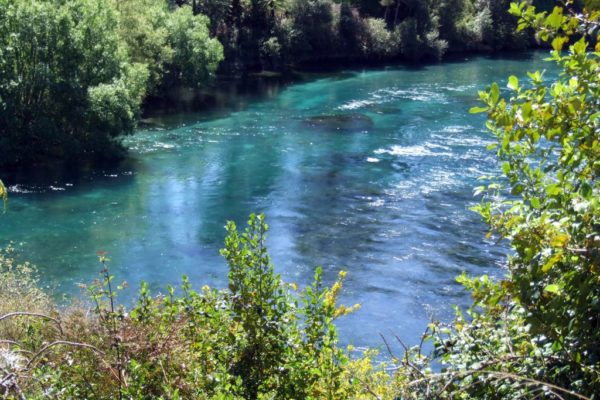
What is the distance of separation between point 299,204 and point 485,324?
18636mm

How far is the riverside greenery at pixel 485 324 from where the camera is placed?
14.6 ft

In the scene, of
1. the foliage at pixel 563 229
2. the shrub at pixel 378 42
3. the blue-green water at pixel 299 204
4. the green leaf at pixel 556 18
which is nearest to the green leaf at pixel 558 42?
the foliage at pixel 563 229

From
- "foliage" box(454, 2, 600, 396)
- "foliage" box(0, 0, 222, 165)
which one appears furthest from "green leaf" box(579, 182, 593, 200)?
"foliage" box(0, 0, 222, 165)

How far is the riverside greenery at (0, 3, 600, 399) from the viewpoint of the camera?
14.6 feet

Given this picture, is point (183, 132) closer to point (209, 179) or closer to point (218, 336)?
point (209, 179)

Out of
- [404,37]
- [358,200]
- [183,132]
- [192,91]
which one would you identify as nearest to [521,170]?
[358,200]

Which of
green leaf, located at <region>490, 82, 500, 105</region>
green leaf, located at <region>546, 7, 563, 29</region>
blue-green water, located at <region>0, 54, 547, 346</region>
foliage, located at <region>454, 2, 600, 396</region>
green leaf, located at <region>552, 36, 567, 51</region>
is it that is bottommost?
blue-green water, located at <region>0, 54, 547, 346</region>

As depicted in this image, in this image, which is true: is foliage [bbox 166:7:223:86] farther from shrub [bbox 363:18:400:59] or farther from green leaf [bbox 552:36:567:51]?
green leaf [bbox 552:36:567:51]

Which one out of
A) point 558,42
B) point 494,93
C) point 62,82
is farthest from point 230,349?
point 62,82

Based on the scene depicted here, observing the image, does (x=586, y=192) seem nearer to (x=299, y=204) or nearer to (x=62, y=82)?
(x=299, y=204)

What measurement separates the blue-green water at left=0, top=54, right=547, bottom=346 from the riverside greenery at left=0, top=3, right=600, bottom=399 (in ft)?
29.9

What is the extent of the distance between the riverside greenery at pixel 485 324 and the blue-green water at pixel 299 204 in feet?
29.9

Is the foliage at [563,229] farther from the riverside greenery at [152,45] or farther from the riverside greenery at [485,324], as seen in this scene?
the riverside greenery at [152,45]

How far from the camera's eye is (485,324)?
6.11 m
